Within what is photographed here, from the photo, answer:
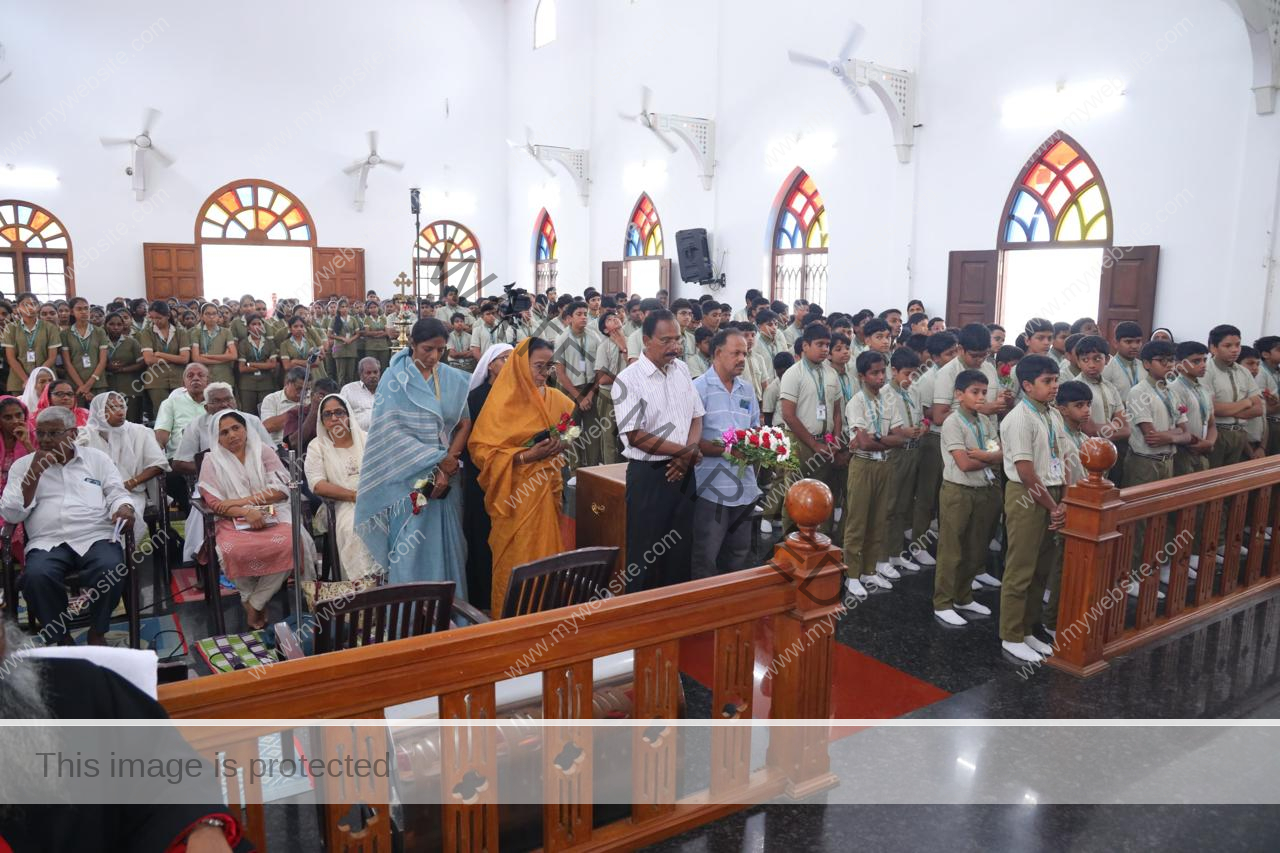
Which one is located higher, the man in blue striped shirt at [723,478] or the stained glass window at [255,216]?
the stained glass window at [255,216]

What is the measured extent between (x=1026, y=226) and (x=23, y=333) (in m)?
10.1

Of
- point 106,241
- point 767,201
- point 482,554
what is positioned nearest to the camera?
point 482,554

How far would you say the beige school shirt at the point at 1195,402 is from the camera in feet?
17.4

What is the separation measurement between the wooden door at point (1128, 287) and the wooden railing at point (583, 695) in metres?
6.55

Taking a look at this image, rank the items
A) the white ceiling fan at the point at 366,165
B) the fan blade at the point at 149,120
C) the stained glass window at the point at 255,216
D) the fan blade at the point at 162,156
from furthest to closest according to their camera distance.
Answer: the white ceiling fan at the point at 366,165 → the stained glass window at the point at 255,216 → the fan blade at the point at 162,156 → the fan blade at the point at 149,120

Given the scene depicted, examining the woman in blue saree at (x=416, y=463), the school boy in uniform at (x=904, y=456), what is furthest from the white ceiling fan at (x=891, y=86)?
the woman in blue saree at (x=416, y=463)

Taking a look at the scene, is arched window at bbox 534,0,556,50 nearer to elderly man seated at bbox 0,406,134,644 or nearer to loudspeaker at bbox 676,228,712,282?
loudspeaker at bbox 676,228,712,282

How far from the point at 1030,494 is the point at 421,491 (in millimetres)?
2816

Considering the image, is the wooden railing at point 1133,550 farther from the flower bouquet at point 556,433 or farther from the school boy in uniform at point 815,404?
the flower bouquet at point 556,433

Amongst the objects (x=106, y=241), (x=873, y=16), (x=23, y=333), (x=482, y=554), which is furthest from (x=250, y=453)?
(x=106, y=241)

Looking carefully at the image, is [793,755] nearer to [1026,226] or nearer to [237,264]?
[1026,226]

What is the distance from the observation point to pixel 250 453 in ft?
15.5

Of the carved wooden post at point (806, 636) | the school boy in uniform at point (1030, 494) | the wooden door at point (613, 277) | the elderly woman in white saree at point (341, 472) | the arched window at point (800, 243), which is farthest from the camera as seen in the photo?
the wooden door at point (613, 277)

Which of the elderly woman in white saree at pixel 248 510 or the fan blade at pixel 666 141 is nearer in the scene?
the elderly woman in white saree at pixel 248 510
